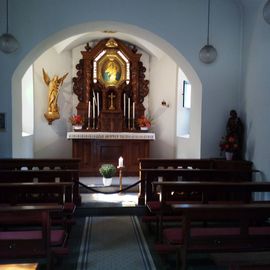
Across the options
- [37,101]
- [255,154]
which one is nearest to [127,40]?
[37,101]

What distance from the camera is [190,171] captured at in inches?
210

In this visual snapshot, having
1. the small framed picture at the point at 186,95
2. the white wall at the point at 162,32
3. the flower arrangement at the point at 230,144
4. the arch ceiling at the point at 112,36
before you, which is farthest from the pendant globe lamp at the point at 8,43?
the small framed picture at the point at 186,95

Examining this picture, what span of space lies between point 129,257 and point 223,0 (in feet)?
16.2

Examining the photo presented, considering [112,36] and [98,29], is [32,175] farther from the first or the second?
[112,36]

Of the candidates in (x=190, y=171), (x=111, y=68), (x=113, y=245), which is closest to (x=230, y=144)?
(x=190, y=171)

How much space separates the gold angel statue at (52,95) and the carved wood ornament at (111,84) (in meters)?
0.53

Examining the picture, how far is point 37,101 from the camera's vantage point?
10.1 meters

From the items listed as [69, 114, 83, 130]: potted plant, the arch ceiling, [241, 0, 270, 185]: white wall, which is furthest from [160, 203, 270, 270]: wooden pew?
the arch ceiling

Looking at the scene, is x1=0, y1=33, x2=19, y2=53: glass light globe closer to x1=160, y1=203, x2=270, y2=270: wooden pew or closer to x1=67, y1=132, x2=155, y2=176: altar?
x1=67, y1=132, x2=155, y2=176: altar

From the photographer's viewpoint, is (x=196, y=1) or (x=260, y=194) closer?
(x=260, y=194)

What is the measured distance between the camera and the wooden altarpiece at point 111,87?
10.2 meters

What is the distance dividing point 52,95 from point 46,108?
45 centimetres

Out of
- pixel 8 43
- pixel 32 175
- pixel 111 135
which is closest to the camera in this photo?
pixel 32 175

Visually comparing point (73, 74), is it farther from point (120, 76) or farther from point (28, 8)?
point (28, 8)
